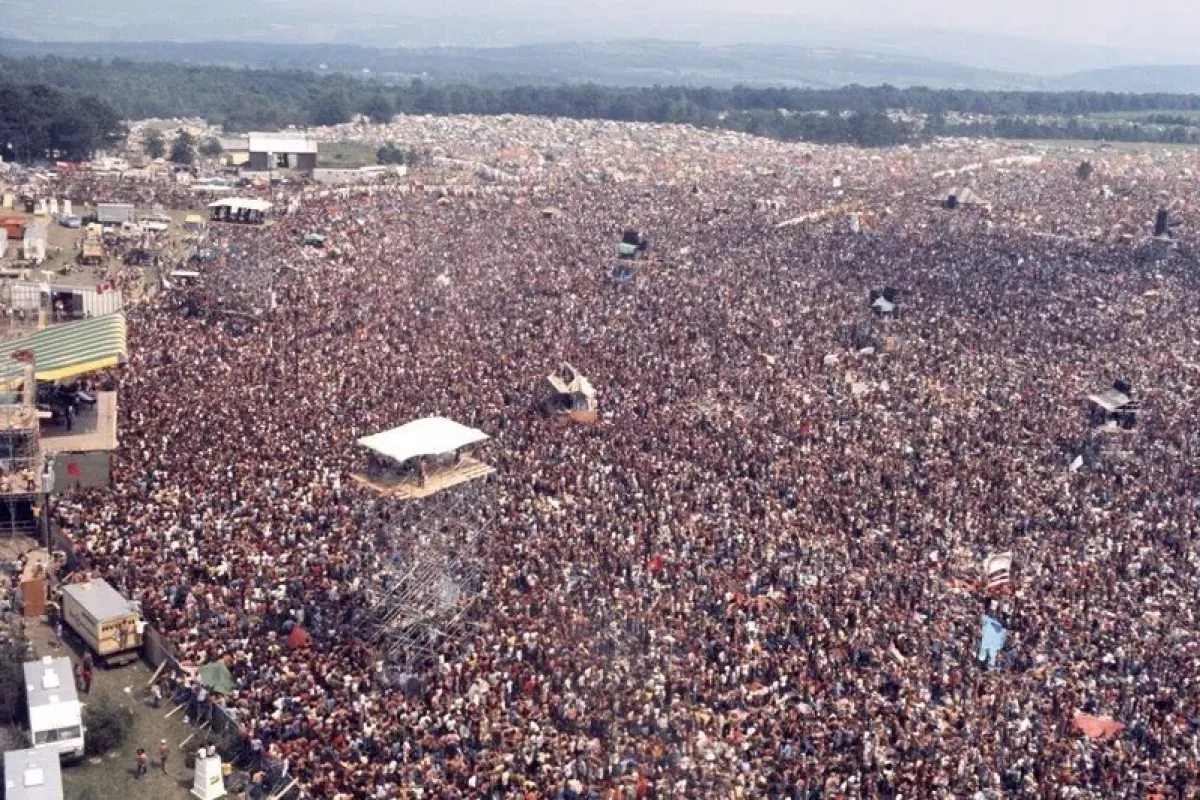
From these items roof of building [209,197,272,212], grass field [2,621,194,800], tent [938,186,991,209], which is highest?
tent [938,186,991,209]

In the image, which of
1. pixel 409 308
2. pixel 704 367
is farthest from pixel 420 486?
pixel 409 308

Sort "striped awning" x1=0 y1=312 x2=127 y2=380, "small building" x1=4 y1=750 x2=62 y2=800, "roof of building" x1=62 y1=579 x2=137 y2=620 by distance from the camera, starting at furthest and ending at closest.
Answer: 1. "striped awning" x1=0 y1=312 x2=127 y2=380
2. "roof of building" x1=62 y1=579 x2=137 y2=620
3. "small building" x1=4 y1=750 x2=62 y2=800

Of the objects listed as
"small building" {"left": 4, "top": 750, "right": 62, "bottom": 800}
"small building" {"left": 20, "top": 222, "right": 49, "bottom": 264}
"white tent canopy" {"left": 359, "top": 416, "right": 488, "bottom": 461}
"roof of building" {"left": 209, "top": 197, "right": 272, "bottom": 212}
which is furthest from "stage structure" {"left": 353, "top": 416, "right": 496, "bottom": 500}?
"roof of building" {"left": 209, "top": 197, "right": 272, "bottom": 212}

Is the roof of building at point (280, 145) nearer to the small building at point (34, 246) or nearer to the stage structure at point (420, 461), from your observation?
the small building at point (34, 246)

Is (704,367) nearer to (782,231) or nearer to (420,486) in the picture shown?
(420,486)

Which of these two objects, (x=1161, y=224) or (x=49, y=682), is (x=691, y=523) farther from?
(x=1161, y=224)

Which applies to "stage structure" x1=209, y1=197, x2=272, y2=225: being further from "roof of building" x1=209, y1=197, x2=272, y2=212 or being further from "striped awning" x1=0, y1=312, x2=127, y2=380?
"striped awning" x1=0, y1=312, x2=127, y2=380
